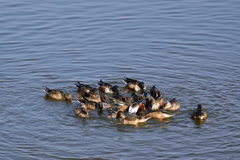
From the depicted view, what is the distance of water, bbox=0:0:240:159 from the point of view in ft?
31.8

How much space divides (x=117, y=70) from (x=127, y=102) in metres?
2.72

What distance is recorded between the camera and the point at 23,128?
1056 centimetres

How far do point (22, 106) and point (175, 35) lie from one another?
28.7ft

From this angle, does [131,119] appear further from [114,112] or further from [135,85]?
[135,85]

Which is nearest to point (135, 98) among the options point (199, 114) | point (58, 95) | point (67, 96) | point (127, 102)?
point (127, 102)

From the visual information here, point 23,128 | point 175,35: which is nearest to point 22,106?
point 23,128

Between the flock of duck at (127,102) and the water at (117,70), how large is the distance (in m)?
0.25

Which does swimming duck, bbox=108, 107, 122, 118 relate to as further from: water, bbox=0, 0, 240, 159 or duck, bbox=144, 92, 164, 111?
duck, bbox=144, 92, 164, 111

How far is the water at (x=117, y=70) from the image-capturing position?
9.70m

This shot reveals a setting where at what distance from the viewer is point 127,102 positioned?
12.5 m

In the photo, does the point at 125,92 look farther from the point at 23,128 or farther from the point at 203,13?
the point at 203,13

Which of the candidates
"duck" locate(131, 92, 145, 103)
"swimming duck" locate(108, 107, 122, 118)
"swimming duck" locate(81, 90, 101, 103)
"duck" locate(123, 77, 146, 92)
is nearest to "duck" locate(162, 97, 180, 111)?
"duck" locate(131, 92, 145, 103)

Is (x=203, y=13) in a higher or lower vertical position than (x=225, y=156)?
higher

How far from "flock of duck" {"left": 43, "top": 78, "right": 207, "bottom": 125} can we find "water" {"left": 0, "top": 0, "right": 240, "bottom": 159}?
0.82ft
